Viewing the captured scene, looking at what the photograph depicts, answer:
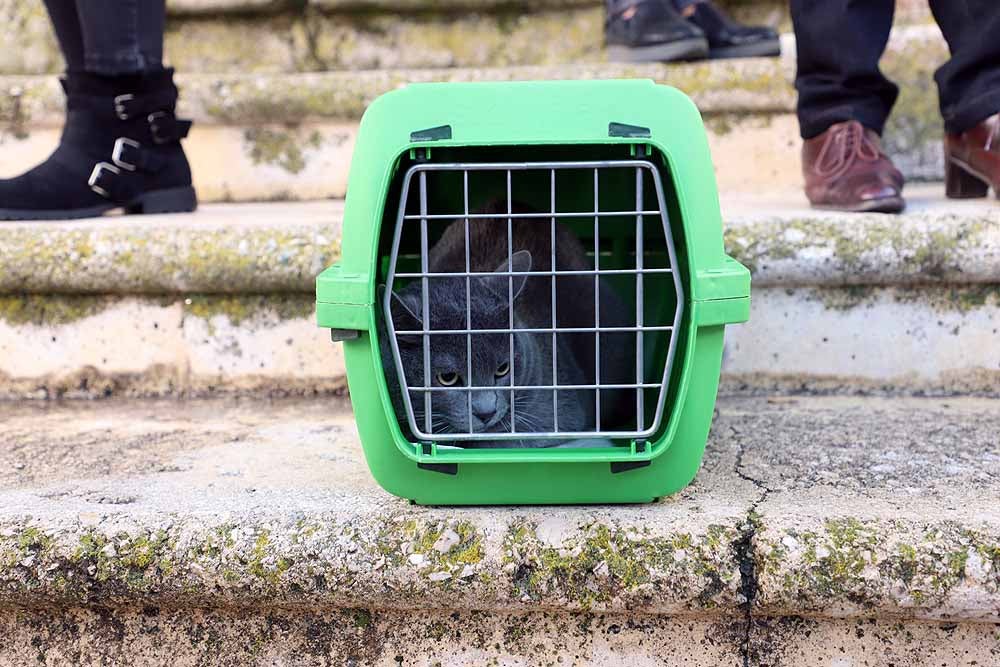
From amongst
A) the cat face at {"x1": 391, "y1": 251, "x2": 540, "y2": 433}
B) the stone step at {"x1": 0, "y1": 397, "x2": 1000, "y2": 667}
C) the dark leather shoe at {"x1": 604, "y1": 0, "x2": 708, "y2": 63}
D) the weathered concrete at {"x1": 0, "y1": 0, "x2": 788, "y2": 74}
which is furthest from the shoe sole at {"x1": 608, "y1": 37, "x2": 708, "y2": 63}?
the stone step at {"x1": 0, "y1": 397, "x2": 1000, "y2": 667}

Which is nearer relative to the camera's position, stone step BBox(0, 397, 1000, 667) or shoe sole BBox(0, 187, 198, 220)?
stone step BBox(0, 397, 1000, 667)

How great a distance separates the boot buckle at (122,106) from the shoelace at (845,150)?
1274 mm

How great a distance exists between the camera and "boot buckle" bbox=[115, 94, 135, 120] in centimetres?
159

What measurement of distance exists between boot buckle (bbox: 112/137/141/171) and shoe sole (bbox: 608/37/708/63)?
112cm

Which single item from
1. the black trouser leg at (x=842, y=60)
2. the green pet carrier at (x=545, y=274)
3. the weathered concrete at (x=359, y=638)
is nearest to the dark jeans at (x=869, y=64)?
the black trouser leg at (x=842, y=60)

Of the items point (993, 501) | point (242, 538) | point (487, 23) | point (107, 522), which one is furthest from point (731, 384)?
point (487, 23)

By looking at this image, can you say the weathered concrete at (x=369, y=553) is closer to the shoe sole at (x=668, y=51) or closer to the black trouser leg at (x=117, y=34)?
the black trouser leg at (x=117, y=34)

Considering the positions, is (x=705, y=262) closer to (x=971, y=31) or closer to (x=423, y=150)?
(x=423, y=150)

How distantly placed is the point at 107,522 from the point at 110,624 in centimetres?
13

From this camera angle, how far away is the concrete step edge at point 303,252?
50.2 inches

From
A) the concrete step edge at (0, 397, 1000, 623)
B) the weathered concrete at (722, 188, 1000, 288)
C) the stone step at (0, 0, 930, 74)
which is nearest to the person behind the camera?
the concrete step edge at (0, 397, 1000, 623)

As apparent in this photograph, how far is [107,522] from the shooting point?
920mm

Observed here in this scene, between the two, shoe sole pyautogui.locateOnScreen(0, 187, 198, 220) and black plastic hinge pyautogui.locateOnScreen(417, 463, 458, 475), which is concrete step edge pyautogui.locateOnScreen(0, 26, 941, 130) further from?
black plastic hinge pyautogui.locateOnScreen(417, 463, 458, 475)

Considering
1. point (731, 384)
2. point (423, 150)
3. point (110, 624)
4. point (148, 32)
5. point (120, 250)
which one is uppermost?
point (148, 32)
